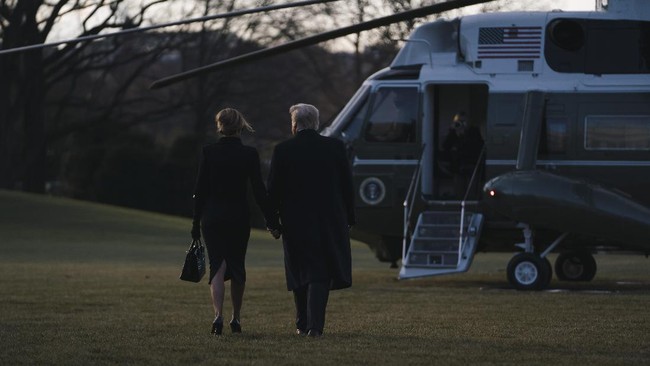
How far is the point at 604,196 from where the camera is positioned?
17312 millimetres

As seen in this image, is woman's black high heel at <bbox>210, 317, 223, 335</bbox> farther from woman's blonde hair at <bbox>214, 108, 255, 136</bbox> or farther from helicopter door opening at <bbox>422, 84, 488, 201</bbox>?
helicopter door opening at <bbox>422, 84, 488, 201</bbox>

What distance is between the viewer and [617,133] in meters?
17.8

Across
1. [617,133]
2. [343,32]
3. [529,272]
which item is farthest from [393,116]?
[343,32]

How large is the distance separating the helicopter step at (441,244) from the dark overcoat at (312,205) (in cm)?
693

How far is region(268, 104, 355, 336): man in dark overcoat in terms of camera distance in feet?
35.2

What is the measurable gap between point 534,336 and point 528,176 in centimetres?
667

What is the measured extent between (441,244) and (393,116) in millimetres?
1812

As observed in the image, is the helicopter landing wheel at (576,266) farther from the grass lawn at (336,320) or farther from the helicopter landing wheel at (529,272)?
the helicopter landing wheel at (529,272)

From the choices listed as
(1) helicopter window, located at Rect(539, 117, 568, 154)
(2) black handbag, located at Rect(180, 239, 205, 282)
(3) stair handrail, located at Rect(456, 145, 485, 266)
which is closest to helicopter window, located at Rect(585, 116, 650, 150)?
(1) helicopter window, located at Rect(539, 117, 568, 154)

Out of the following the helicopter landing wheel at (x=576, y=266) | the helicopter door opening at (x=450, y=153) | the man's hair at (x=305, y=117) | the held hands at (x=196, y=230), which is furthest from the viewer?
the helicopter landing wheel at (x=576, y=266)

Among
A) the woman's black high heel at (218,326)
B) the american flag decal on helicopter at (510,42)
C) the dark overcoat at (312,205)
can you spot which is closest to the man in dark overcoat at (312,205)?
the dark overcoat at (312,205)

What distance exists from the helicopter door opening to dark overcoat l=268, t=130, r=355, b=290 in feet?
25.8

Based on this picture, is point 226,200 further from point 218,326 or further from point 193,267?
point 218,326

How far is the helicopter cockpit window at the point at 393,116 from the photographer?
18594mm
